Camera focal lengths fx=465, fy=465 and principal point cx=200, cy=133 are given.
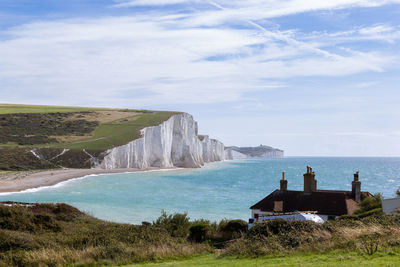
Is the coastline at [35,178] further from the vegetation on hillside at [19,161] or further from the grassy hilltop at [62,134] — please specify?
the grassy hilltop at [62,134]

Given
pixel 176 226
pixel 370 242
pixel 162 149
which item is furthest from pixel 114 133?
pixel 370 242

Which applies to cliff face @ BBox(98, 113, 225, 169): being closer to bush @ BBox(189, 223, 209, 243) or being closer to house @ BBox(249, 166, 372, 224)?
house @ BBox(249, 166, 372, 224)

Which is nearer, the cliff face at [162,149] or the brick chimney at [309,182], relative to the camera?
the brick chimney at [309,182]

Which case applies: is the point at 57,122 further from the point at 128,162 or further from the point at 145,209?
the point at 145,209

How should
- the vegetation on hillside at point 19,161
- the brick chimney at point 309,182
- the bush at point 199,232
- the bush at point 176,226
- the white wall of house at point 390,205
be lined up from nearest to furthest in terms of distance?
1. the white wall of house at point 390,205
2. the bush at point 199,232
3. the bush at point 176,226
4. the brick chimney at point 309,182
5. the vegetation on hillside at point 19,161

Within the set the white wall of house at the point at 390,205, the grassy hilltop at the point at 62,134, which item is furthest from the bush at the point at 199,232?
the grassy hilltop at the point at 62,134

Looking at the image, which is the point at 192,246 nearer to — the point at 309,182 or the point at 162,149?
the point at 309,182
